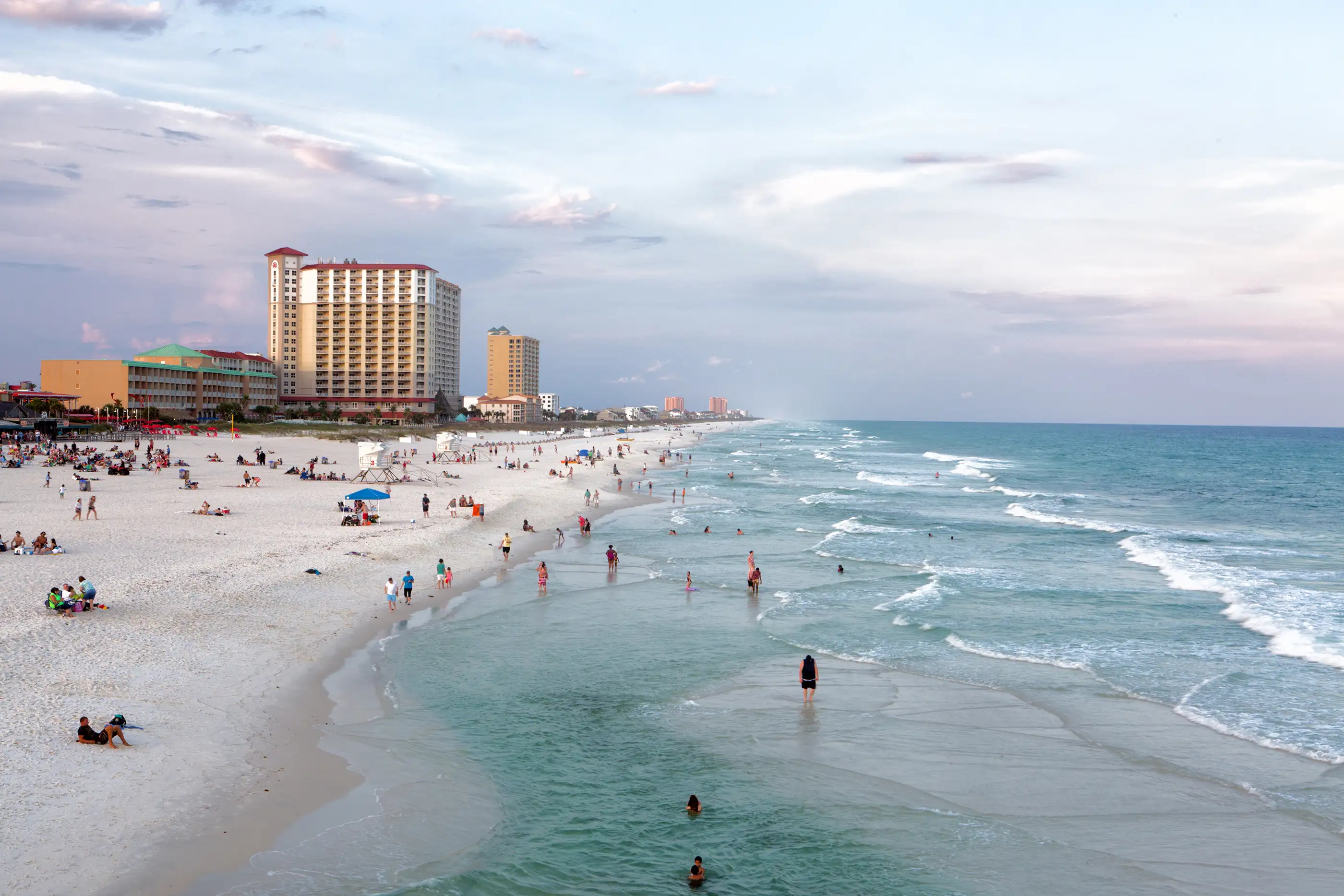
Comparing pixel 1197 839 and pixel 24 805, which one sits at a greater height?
pixel 24 805

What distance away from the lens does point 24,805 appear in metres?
10.5

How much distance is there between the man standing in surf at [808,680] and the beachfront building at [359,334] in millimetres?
136437

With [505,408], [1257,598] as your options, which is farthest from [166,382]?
[1257,598]

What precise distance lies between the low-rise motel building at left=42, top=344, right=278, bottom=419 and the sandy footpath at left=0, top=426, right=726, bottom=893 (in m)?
63.9

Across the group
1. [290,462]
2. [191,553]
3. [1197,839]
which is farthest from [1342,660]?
[290,462]

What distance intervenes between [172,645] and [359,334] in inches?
5471

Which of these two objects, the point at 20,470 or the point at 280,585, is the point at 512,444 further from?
the point at 280,585

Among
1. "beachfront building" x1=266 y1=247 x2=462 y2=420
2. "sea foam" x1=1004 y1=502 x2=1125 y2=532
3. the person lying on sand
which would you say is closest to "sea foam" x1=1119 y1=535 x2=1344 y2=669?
"sea foam" x1=1004 y1=502 x2=1125 y2=532

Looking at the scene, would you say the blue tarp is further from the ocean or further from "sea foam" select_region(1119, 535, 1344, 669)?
"sea foam" select_region(1119, 535, 1344, 669)

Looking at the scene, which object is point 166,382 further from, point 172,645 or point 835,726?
point 835,726

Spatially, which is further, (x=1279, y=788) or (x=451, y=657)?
(x=451, y=657)

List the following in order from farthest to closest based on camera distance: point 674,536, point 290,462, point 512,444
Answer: point 512,444 → point 290,462 → point 674,536

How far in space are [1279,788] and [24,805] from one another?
1752 centimetres

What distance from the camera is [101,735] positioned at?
12.4m
